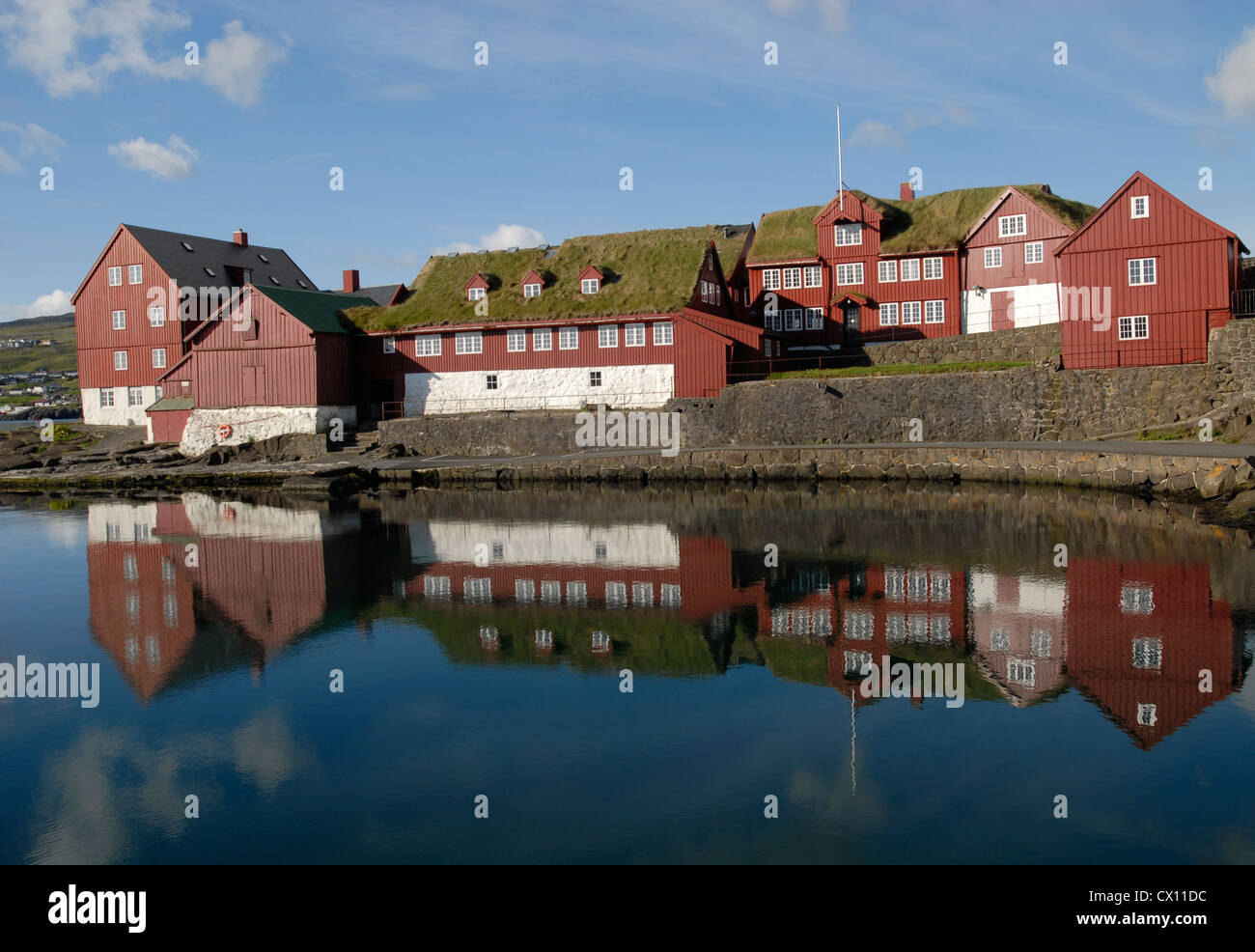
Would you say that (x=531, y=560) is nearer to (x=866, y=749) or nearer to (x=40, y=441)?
(x=866, y=749)

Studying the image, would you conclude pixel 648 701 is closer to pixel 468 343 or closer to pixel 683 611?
pixel 683 611

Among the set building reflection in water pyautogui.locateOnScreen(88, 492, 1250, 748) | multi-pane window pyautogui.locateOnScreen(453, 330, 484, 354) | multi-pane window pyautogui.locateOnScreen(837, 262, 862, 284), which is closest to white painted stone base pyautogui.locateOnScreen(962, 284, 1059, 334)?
multi-pane window pyautogui.locateOnScreen(837, 262, 862, 284)

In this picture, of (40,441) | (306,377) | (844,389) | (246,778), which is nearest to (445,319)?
(306,377)

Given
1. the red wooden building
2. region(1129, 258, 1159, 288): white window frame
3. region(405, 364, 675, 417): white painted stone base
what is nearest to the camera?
the red wooden building

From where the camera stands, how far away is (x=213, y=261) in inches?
2260

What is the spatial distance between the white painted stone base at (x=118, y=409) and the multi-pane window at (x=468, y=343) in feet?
62.3

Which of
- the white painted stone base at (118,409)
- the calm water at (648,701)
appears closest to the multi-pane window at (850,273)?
the calm water at (648,701)

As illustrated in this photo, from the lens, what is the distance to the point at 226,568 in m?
22.8

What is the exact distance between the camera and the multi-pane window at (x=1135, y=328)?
36125 millimetres

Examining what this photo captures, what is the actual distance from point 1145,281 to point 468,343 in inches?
1057

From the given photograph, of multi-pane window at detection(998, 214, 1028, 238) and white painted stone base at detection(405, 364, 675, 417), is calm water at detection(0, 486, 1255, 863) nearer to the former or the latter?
white painted stone base at detection(405, 364, 675, 417)

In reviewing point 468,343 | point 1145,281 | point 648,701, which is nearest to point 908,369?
point 1145,281

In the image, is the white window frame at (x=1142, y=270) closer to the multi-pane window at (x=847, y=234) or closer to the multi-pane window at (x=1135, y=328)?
the multi-pane window at (x=1135, y=328)

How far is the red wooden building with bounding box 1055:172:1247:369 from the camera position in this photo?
35344mm
